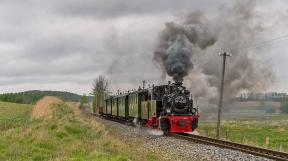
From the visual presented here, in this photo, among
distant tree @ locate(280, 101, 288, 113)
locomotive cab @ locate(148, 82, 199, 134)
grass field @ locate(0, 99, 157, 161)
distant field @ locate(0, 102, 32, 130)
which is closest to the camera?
grass field @ locate(0, 99, 157, 161)

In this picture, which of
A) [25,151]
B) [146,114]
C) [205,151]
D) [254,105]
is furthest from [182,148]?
[254,105]

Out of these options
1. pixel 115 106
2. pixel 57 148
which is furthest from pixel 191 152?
pixel 115 106

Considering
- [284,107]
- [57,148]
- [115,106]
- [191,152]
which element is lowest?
[191,152]

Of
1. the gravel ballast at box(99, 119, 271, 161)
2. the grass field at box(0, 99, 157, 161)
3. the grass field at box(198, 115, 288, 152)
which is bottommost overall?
the grass field at box(198, 115, 288, 152)

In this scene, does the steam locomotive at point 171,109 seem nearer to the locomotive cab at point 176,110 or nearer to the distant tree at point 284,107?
the locomotive cab at point 176,110

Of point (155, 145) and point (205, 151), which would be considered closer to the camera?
point (205, 151)

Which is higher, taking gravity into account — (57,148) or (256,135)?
(57,148)

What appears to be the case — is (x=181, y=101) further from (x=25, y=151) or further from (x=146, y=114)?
(x=25, y=151)

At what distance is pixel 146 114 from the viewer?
2989cm

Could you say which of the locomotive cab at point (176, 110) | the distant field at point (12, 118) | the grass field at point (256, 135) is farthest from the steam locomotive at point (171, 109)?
the distant field at point (12, 118)

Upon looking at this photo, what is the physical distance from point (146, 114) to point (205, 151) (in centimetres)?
1215

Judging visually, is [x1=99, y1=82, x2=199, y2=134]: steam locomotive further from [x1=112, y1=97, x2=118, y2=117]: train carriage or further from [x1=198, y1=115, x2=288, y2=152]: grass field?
[x1=112, y1=97, x2=118, y2=117]: train carriage

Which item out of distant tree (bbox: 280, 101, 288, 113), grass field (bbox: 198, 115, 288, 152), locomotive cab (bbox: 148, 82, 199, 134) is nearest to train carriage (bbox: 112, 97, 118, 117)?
grass field (bbox: 198, 115, 288, 152)

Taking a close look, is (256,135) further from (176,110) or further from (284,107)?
(284,107)
